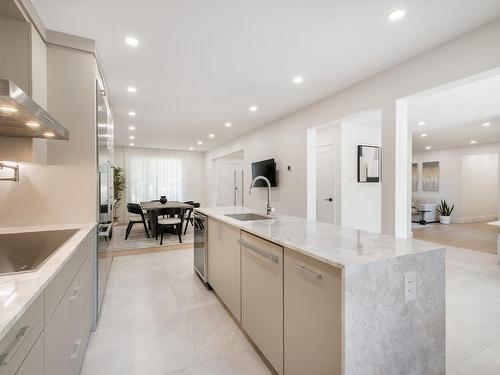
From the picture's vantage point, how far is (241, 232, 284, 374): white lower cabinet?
4.78ft

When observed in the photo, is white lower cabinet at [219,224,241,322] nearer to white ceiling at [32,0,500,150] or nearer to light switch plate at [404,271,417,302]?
light switch plate at [404,271,417,302]

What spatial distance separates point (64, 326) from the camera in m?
1.16

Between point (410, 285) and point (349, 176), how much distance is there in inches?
148

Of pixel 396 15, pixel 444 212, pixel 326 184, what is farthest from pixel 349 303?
pixel 444 212

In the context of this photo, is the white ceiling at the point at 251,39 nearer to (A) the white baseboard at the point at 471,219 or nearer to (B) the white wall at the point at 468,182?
(B) the white wall at the point at 468,182

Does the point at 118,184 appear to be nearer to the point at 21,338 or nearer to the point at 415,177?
the point at 21,338

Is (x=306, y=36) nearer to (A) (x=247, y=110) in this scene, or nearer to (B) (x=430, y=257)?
(B) (x=430, y=257)

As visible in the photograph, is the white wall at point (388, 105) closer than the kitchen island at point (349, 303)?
No

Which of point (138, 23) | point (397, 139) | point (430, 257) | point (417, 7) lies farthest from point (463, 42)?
point (138, 23)

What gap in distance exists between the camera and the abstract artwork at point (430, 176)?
843 centimetres

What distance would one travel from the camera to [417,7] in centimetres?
185

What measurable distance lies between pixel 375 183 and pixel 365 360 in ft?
14.8

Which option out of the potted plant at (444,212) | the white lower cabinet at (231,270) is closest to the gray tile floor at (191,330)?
the white lower cabinet at (231,270)

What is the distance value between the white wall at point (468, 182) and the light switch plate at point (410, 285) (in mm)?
8813
